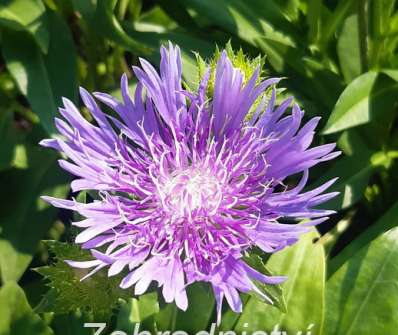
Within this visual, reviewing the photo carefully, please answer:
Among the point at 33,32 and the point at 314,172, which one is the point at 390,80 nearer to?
the point at 314,172

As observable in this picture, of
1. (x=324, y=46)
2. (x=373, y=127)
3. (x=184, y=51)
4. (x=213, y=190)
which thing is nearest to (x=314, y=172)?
(x=373, y=127)

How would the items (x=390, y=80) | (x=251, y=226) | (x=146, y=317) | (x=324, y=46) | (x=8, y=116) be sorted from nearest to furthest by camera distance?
(x=251, y=226) → (x=146, y=317) → (x=390, y=80) → (x=324, y=46) → (x=8, y=116)

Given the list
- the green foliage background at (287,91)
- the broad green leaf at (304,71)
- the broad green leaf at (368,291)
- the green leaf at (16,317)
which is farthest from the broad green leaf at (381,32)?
the green leaf at (16,317)

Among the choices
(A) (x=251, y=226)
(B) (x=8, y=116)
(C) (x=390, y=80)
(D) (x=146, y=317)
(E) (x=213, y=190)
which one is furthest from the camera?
(B) (x=8, y=116)

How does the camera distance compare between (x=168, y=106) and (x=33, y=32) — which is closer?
(x=168, y=106)

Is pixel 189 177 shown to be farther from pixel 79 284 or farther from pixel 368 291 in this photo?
pixel 368 291

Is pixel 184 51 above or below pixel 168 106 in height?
above

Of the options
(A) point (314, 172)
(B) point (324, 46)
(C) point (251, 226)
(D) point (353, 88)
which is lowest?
(C) point (251, 226)
